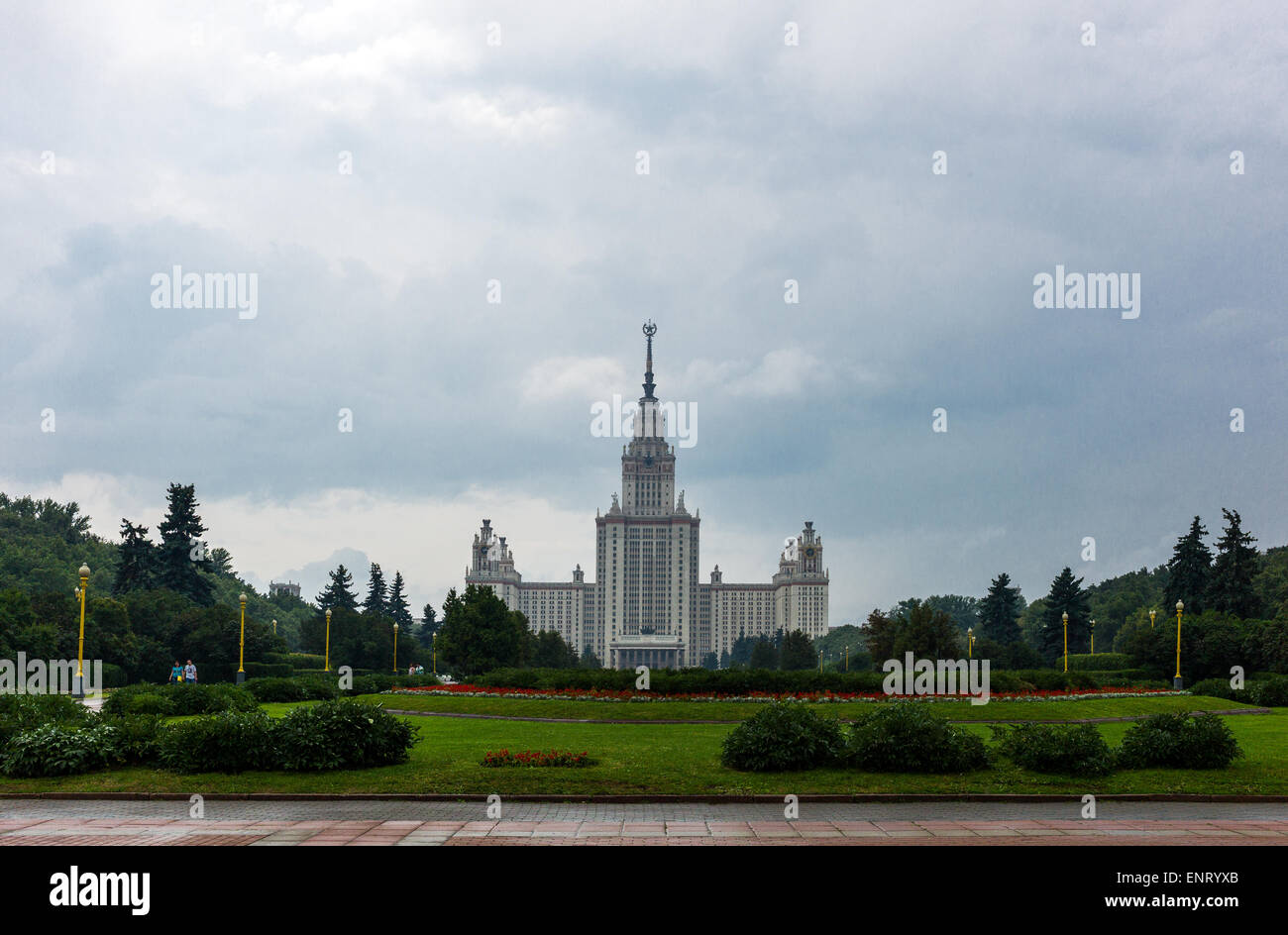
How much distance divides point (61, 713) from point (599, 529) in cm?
16679

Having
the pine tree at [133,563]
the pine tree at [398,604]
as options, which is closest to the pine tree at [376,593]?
the pine tree at [398,604]

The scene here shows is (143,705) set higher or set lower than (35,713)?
lower

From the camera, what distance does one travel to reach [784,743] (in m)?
15.5

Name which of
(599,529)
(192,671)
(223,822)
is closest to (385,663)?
(192,671)

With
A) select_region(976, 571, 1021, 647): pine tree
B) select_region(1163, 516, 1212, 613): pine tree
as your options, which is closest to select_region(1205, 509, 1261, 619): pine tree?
select_region(1163, 516, 1212, 613): pine tree

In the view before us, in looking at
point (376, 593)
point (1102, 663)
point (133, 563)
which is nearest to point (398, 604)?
point (376, 593)

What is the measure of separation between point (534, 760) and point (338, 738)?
125 inches

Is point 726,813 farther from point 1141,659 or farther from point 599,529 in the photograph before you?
point 599,529

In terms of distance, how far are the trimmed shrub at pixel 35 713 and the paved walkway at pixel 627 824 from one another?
297 centimetres

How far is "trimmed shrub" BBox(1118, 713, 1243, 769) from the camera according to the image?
15.8 meters

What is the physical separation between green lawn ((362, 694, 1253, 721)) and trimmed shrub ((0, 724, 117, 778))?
13.5m

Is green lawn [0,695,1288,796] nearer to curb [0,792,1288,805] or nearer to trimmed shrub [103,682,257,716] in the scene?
curb [0,792,1288,805]

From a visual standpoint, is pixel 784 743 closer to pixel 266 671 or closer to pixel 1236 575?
pixel 266 671

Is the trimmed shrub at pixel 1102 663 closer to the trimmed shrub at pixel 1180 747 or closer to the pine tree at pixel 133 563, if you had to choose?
the trimmed shrub at pixel 1180 747
